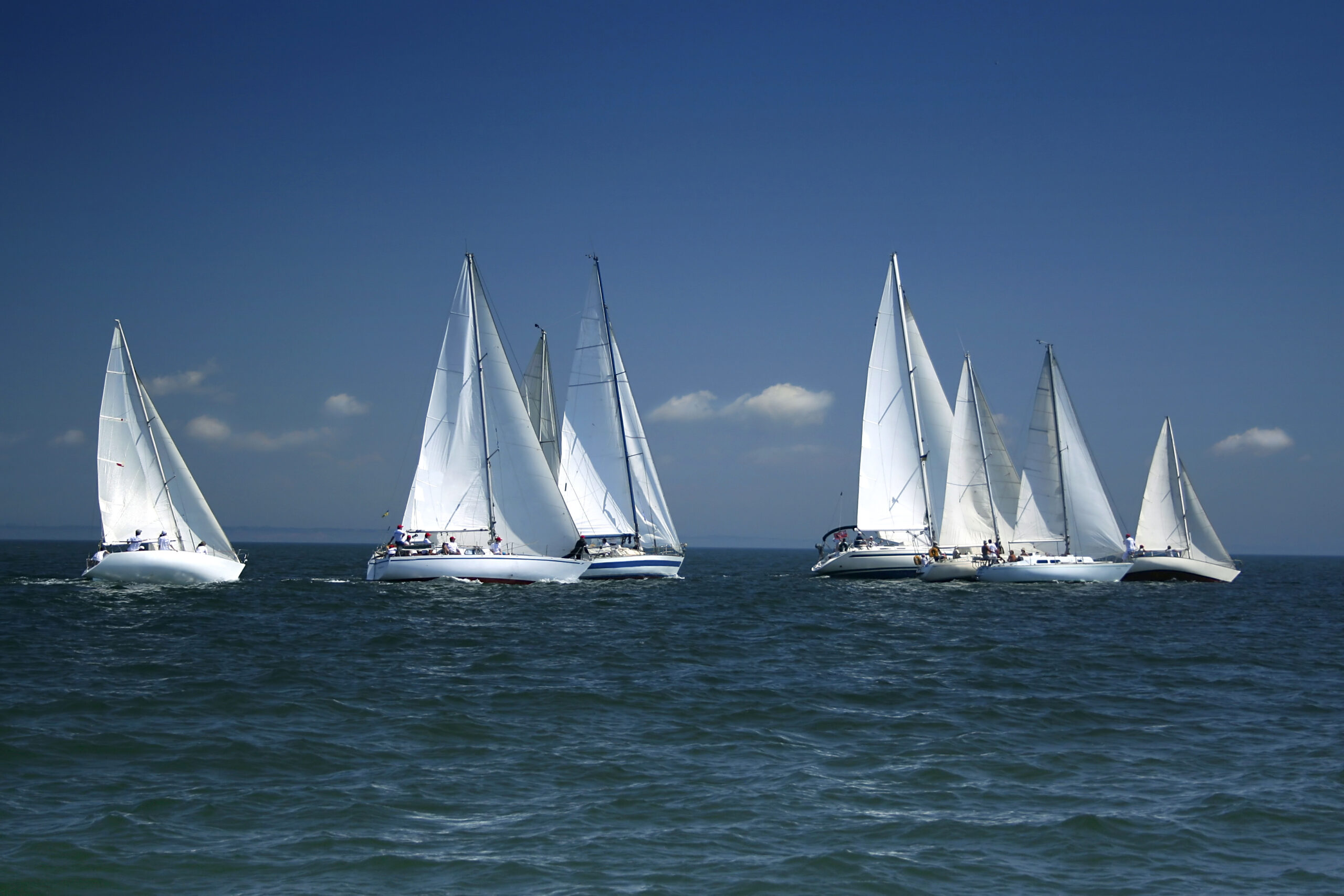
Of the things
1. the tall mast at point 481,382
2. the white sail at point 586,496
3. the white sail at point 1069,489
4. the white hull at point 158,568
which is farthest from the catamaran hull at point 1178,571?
the white hull at point 158,568

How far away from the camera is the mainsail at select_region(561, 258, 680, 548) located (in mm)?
45656

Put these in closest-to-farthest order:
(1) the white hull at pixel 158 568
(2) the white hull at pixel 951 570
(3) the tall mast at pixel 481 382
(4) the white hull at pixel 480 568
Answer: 1. (1) the white hull at pixel 158 568
2. (4) the white hull at pixel 480 568
3. (3) the tall mast at pixel 481 382
4. (2) the white hull at pixel 951 570

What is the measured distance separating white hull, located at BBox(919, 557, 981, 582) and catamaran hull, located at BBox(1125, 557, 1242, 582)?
8.62 m

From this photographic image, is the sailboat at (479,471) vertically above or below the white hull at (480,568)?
above

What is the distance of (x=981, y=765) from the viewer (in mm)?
12125

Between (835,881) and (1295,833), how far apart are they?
4965mm

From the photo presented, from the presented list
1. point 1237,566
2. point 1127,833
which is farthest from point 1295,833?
point 1237,566

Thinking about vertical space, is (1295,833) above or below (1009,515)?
below

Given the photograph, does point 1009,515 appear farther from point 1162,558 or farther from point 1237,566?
point 1237,566

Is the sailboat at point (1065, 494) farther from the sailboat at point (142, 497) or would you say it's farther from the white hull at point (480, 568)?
the sailboat at point (142, 497)

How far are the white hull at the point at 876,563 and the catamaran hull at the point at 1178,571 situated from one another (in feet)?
37.0

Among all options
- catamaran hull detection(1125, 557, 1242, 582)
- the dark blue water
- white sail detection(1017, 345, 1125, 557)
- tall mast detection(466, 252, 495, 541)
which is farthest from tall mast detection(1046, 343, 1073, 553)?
tall mast detection(466, 252, 495, 541)

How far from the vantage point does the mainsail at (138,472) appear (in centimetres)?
3703

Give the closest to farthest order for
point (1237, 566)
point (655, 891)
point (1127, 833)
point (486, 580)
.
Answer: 1. point (655, 891)
2. point (1127, 833)
3. point (486, 580)
4. point (1237, 566)
